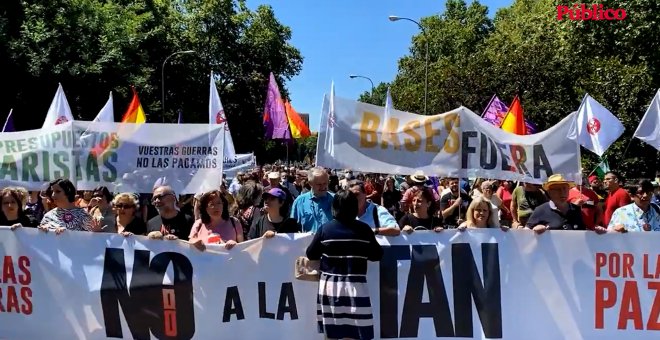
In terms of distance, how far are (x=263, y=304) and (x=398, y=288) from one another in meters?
1.14

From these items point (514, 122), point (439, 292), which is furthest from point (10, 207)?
point (514, 122)

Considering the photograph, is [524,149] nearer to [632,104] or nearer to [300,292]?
[300,292]

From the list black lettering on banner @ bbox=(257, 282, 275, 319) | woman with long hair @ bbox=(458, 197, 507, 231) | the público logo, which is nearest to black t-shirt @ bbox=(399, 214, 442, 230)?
woman with long hair @ bbox=(458, 197, 507, 231)

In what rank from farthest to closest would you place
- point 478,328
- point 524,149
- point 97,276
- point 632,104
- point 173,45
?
point 173,45
point 632,104
point 524,149
point 97,276
point 478,328

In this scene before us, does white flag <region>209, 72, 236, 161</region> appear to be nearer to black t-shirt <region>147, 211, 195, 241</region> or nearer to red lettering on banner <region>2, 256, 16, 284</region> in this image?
black t-shirt <region>147, 211, 195, 241</region>

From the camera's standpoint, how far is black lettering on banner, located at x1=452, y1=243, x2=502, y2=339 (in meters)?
5.65

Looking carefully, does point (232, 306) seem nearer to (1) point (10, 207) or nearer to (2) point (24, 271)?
(2) point (24, 271)

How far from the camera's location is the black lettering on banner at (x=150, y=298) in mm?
5812

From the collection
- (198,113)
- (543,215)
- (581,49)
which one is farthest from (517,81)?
(543,215)

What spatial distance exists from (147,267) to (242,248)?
2.75 ft

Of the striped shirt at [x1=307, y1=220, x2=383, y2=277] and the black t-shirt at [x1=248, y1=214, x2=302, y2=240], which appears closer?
the striped shirt at [x1=307, y1=220, x2=383, y2=277]

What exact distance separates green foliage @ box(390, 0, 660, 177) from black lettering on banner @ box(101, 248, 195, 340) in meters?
21.5

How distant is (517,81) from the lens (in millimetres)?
31531

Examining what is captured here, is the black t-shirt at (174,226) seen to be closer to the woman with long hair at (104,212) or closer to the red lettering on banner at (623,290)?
the woman with long hair at (104,212)
